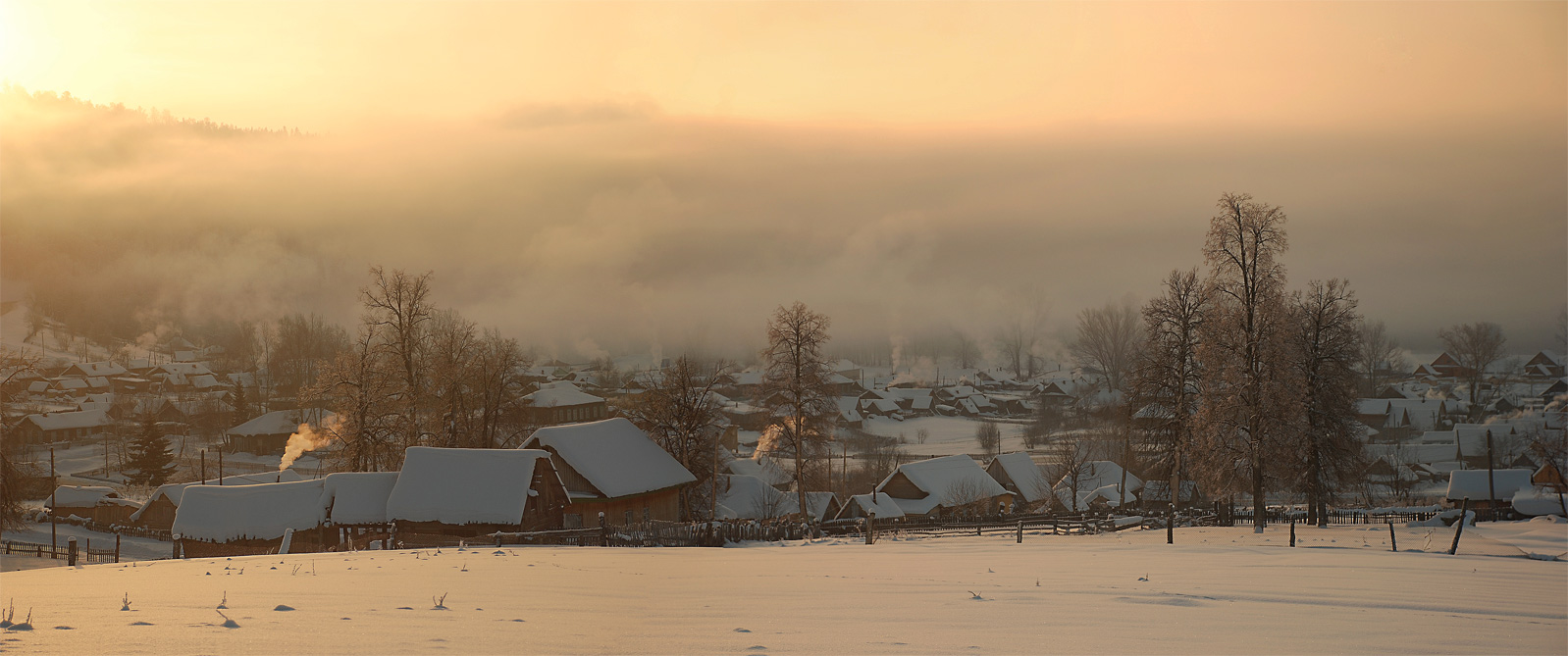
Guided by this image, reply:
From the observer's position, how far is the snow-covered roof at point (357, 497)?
33.2 metres

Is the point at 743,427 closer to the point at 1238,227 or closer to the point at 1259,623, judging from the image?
the point at 1238,227

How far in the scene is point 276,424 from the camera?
10388 centimetres

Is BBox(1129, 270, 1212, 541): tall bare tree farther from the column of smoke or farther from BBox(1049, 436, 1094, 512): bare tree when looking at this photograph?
the column of smoke

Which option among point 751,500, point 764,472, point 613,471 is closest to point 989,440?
point 764,472

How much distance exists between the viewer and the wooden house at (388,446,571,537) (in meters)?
31.9

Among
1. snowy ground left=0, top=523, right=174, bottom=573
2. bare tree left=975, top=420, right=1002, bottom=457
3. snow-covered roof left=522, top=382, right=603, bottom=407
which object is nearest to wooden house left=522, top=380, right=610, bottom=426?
snow-covered roof left=522, top=382, right=603, bottom=407

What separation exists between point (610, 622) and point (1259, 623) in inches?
191

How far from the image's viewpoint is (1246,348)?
32344mm

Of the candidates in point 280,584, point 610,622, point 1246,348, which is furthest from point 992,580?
point 1246,348

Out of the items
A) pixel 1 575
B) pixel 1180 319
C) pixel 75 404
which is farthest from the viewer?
pixel 75 404

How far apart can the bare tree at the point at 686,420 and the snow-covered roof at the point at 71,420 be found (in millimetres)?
89315

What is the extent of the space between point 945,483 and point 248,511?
40.9 m

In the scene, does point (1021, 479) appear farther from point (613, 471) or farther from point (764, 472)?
point (613, 471)

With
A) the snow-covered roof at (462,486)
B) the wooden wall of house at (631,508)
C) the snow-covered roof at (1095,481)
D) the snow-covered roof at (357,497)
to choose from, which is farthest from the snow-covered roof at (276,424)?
the snow-covered roof at (1095,481)
